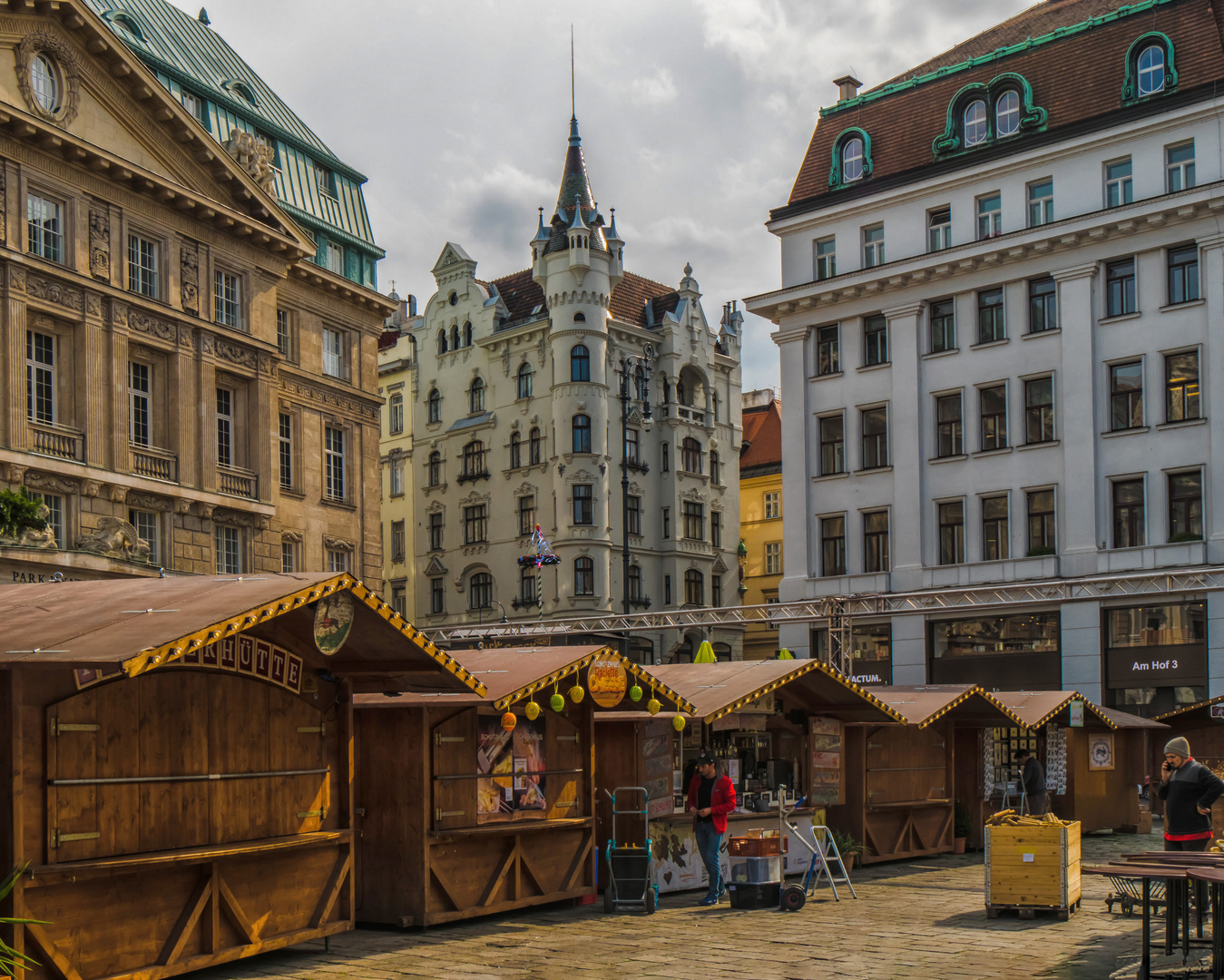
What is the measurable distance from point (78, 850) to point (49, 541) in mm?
22173

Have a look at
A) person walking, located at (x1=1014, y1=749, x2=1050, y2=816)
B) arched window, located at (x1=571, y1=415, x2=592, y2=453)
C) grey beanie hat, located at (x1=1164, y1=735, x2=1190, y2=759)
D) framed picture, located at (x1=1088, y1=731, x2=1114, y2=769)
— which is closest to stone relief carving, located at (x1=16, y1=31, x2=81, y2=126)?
person walking, located at (x1=1014, y1=749, x2=1050, y2=816)

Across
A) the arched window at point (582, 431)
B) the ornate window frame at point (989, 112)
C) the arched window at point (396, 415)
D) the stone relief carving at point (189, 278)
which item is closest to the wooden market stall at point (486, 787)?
the stone relief carving at point (189, 278)

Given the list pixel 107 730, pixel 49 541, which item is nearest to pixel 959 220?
pixel 49 541

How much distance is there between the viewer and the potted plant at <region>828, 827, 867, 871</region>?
76.4 ft

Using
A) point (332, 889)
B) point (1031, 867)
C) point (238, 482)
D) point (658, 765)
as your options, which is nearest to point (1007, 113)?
point (238, 482)

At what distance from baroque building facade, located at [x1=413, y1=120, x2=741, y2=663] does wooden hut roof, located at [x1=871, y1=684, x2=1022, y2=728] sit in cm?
3619

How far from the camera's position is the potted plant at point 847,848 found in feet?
76.4

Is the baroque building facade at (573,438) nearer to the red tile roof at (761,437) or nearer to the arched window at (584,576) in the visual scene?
the arched window at (584,576)

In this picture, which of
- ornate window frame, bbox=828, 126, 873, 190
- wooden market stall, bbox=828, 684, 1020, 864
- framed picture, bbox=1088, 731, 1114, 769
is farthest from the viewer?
ornate window frame, bbox=828, 126, 873, 190

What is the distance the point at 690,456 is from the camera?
7094 cm

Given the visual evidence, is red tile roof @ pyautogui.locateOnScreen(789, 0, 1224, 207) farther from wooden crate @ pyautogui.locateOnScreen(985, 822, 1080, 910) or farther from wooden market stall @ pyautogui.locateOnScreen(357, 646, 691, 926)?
wooden market stall @ pyautogui.locateOnScreen(357, 646, 691, 926)

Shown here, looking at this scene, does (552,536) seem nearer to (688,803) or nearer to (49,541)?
(49,541)

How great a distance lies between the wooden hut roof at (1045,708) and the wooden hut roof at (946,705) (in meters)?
0.72

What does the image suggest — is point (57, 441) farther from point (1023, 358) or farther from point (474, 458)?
point (474, 458)
